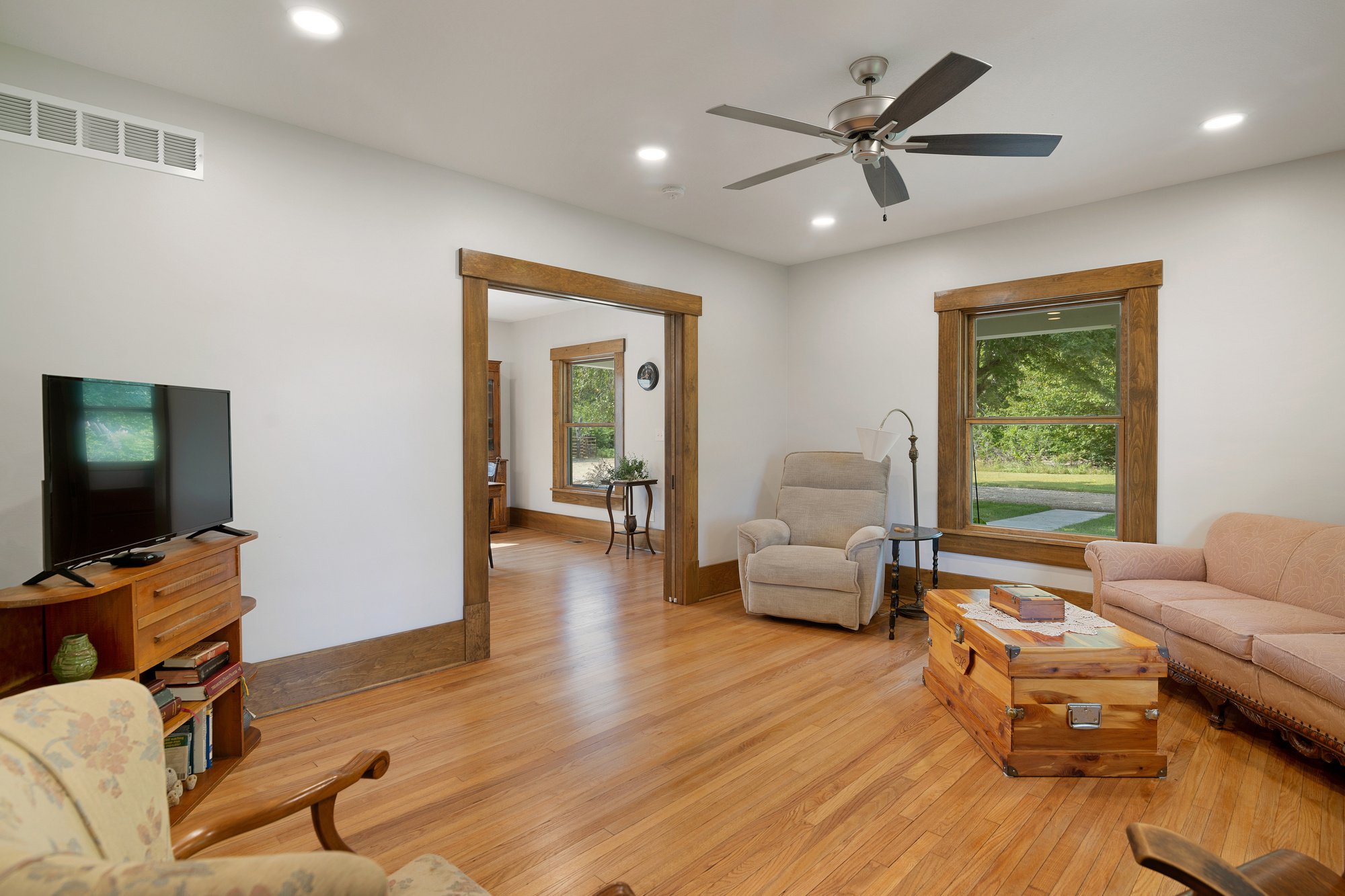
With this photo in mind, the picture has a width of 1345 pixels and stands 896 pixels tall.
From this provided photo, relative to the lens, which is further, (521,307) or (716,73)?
(521,307)

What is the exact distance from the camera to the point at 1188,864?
1037mm

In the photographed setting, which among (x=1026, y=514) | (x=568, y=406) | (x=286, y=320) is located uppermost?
(x=286, y=320)

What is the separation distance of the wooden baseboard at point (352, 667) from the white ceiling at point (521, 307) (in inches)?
168

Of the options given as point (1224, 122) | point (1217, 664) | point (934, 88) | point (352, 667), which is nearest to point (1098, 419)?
point (1224, 122)

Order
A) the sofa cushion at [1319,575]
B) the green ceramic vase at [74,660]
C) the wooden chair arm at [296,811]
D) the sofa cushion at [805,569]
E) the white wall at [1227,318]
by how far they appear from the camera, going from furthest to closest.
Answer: the sofa cushion at [805,569], the white wall at [1227,318], the sofa cushion at [1319,575], the green ceramic vase at [74,660], the wooden chair arm at [296,811]

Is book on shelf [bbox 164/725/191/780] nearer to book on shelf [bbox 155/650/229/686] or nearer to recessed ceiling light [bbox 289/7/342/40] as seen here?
book on shelf [bbox 155/650/229/686]

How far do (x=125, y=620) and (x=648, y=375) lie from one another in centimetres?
544

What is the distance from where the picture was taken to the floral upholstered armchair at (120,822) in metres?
0.59

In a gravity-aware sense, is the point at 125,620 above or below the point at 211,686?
above

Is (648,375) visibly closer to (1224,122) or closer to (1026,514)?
(1026,514)

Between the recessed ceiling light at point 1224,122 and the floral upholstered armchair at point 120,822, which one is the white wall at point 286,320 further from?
the recessed ceiling light at point 1224,122

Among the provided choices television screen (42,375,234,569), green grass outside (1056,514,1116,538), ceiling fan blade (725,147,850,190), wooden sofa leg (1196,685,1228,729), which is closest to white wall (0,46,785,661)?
television screen (42,375,234,569)

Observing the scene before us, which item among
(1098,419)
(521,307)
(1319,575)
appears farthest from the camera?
(521,307)

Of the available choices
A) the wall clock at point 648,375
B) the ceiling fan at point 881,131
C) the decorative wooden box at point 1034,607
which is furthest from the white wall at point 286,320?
the wall clock at point 648,375
